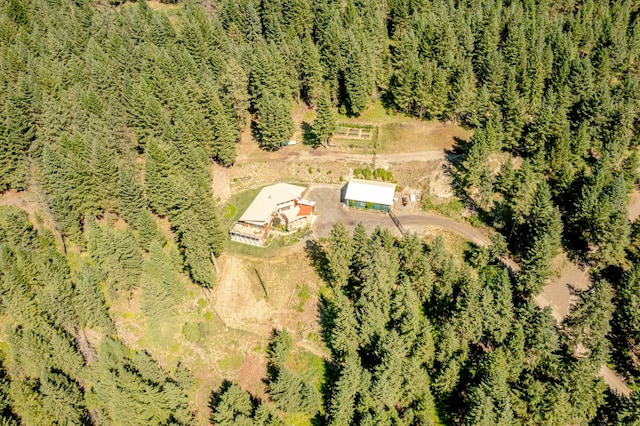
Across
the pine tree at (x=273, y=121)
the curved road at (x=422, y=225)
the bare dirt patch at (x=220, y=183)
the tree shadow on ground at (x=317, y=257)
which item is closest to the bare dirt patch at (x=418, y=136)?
the curved road at (x=422, y=225)

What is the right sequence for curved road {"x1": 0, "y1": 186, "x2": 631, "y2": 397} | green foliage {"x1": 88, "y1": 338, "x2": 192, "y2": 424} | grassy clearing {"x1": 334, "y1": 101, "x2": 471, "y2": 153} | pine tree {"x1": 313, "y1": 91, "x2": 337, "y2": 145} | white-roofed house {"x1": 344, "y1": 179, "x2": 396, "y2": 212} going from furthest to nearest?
grassy clearing {"x1": 334, "y1": 101, "x2": 471, "y2": 153} → pine tree {"x1": 313, "y1": 91, "x2": 337, "y2": 145} → white-roofed house {"x1": 344, "y1": 179, "x2": 396, "y2": 212} → curved road {"x1": 0, "y1": 186, "x2": 631, "y2": 397} → green foliage {"x1": 88, "y1": 338, "x2": 192, "y2": 424}

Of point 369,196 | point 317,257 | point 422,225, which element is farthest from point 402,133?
point 317,257

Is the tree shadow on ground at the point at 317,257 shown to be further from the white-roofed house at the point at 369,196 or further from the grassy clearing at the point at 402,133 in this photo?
the grassy clearing at the point at 402,133

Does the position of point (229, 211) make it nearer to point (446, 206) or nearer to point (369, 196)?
point (369, 196)

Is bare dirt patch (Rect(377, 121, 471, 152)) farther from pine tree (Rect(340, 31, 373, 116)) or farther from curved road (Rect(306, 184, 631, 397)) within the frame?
curved road (Rect(306, 184, 631, 397))

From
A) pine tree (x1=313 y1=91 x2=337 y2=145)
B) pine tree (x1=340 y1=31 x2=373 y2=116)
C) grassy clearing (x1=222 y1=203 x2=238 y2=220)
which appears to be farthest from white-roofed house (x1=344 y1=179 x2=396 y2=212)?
pine tree (x1=340 y1=31 x2=373 y2=116)

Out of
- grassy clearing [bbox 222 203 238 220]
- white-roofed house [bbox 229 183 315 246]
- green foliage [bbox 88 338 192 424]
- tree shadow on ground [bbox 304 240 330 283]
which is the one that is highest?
white-roofed house [bbox 229 183 315 246]

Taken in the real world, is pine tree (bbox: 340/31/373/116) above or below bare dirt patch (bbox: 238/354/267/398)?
above
